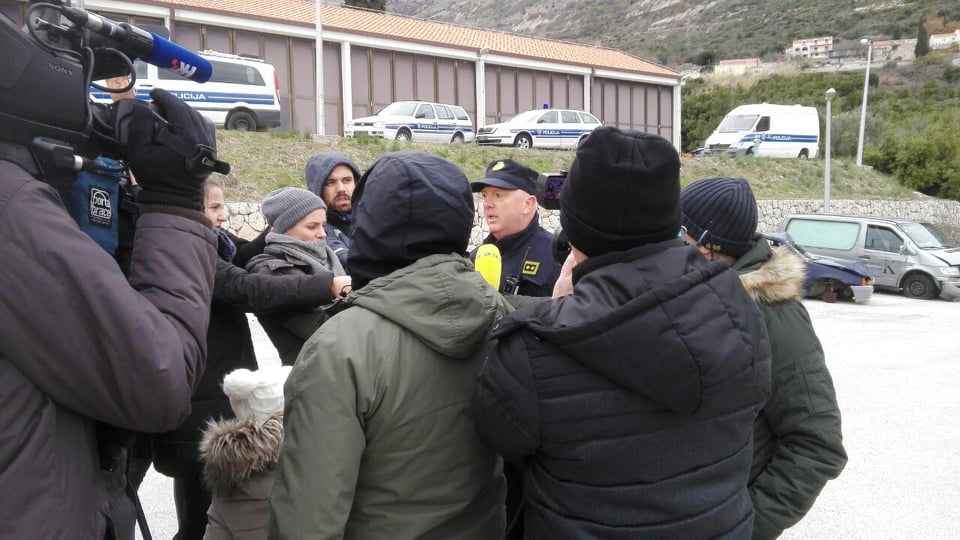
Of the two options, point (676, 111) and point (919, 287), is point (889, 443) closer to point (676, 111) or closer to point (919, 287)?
point (919, 287)

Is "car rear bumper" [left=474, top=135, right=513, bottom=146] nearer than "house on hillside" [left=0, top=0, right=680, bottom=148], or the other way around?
"car rear bumper" [left=474, top=135, right=513, bottom=146]

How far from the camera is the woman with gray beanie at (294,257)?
307 centimetres

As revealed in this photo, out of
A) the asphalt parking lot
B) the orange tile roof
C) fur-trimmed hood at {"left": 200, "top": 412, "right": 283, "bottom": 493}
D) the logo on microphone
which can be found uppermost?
the orange tile roof

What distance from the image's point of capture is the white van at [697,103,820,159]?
30625 millimetres

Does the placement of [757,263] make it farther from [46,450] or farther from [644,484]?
[46,450]

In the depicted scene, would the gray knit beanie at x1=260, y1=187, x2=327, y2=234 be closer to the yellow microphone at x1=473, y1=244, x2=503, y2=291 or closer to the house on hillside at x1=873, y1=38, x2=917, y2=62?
the yellow microphone at x1=473, y1=244, x2=503, y2=291

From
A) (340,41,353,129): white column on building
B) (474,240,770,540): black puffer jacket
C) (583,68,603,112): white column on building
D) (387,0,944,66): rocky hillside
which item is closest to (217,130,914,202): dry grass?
(340,41,353,129): white column on building

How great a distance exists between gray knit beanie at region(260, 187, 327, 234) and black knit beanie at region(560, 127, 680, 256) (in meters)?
1.91

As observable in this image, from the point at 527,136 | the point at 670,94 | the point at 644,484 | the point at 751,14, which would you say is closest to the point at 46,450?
the point at 644,484

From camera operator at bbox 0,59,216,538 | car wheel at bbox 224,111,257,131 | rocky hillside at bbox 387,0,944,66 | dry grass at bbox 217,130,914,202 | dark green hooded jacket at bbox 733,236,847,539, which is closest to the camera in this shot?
camera operator at bbox 0,59,216,538

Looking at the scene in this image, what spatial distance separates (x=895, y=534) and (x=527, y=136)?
22025 millimetres

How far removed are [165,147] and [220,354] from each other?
144cm

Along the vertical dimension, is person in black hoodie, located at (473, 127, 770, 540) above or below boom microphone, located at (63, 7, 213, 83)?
below

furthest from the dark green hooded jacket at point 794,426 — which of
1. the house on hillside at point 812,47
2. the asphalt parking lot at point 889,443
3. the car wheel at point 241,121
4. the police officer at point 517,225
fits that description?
the house on hillside at point 812,47
